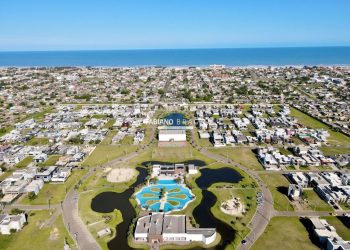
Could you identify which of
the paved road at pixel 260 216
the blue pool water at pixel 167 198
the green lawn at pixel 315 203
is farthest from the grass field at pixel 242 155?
A: the blue pool water at pixel 167 198

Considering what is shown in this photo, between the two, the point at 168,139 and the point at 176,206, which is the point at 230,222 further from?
the point at 168,139

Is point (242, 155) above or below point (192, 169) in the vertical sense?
below

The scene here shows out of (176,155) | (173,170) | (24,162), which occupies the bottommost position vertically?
(24,162)

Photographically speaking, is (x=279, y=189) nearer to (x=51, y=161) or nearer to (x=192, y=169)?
(x=192, y=169)

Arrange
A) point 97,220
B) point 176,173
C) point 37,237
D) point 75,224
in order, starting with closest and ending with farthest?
point 37,237
point 75,224
point 97,220
point 176,173

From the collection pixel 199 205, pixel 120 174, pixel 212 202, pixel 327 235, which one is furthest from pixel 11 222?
pixel 327 235

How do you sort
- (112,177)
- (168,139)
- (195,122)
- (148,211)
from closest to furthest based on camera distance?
(148,211) → (112,177) → (168,139) → (195,122)

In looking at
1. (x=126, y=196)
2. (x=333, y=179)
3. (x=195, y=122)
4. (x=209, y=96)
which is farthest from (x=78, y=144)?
(x=209, y=96)

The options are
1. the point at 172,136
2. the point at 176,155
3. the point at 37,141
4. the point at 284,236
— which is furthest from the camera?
the point at 37,141
